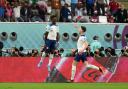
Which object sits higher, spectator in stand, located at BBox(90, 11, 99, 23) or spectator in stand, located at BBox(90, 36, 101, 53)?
spectator in stand, located at BBox(90, 11, 99, 23)

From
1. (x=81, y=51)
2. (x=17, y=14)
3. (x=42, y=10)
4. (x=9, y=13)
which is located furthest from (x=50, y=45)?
(x=42, y=10)

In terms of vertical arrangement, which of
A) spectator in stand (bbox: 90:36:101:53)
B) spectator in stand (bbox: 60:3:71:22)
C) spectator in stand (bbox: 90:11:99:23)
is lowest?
spectator in stand (bbox: 90:36:101:53)

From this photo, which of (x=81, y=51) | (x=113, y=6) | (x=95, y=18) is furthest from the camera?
(x=113, y=6)

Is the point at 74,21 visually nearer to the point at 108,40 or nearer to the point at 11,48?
the point at 108,40

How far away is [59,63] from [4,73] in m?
2.36

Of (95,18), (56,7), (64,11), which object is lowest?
(95,18)

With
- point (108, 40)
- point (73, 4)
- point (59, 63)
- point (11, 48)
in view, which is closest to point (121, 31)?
point (108, 40)

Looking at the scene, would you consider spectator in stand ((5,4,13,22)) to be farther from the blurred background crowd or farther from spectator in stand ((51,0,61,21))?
spectator in stand ((51,0,61,21))

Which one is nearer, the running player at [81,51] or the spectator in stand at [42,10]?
the running player at [81,51]

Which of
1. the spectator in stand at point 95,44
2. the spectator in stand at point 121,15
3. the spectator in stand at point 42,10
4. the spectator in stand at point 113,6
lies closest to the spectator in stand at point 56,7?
the spectator in stand at point 42,10

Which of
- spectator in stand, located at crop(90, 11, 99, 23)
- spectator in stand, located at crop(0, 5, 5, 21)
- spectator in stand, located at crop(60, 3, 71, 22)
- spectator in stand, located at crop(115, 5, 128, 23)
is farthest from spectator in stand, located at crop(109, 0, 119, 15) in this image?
spectator in stand, located at crop(0, 5, 5, 21)

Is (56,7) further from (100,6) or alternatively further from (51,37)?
(51,37)

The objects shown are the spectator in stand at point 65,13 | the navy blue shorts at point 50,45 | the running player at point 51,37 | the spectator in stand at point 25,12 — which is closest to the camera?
the running player at point 51,37

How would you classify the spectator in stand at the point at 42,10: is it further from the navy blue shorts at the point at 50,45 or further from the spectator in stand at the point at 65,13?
the navy blue shorts at the point at 50,45
